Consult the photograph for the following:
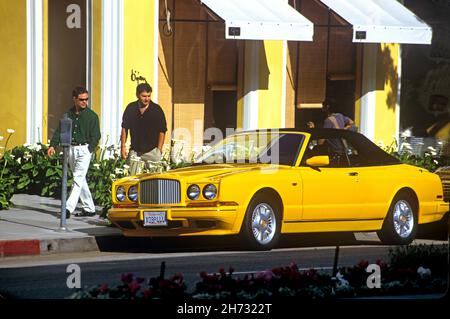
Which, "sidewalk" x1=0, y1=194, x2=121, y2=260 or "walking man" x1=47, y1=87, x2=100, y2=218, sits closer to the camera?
"walking man" x1=47, y1=87, x2=100, y2=218

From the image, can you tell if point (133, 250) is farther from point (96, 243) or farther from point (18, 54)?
point (18, 54)

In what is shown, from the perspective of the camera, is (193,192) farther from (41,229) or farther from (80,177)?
(41,229)

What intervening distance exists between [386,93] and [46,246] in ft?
8.16

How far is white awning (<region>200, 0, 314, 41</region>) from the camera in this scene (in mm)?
6828

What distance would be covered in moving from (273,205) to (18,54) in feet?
5.69

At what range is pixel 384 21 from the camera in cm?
661

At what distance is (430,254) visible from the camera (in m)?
6.25

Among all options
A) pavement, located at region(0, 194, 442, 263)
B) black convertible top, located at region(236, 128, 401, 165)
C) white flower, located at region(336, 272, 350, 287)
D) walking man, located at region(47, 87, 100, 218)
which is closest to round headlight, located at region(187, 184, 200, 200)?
pavement, located at region(0, 194, 442, 263)

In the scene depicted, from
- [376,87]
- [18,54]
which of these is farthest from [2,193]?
[376,87]

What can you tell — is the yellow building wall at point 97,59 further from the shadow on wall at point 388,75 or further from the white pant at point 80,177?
the shadow on wall at point 388,75

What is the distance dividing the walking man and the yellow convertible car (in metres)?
0.30

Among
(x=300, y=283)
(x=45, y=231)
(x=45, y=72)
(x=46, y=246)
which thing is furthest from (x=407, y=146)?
(x=45, y=231)

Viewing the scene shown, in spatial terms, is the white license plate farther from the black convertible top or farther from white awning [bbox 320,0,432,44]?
white awning [bbox 320,0,432,44]
